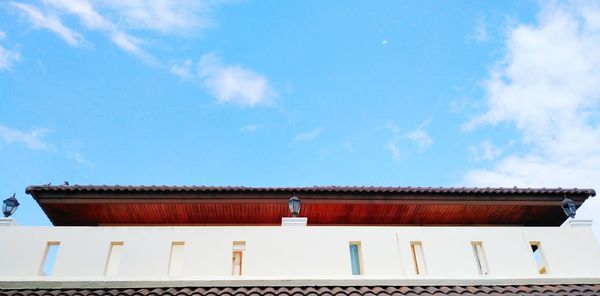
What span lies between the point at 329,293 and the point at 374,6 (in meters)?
10.5

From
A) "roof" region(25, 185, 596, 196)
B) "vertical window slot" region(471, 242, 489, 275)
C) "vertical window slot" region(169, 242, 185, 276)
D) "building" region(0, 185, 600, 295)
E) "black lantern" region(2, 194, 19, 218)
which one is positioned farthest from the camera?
"roof" region(25, 185, 596, 196)

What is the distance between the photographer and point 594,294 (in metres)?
5.12

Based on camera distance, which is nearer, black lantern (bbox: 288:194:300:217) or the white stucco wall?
the white stucco wall

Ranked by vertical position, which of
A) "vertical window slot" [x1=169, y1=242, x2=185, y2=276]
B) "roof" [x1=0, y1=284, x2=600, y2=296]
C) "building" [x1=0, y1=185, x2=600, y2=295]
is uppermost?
"vertical window slot" [x1=169, y1=242, x2=185, y2=276]

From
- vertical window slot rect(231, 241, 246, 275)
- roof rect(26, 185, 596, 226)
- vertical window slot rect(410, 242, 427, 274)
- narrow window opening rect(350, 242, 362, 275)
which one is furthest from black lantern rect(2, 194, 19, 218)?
vertical window slot rect(410, 242, 427, 274)

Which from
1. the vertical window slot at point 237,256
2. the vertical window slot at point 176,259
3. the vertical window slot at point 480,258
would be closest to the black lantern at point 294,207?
the vertical window slot at point 237,256

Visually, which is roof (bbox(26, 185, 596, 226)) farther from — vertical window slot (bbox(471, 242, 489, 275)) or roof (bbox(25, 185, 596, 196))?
vertical window slot (bbox(471, 242, 489, 275))

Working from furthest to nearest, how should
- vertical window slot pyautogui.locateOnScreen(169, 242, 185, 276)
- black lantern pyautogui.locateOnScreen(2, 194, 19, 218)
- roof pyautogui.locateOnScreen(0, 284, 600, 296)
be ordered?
vertical window slot pyautogui.locateOnScreen(169, 242, 185, 276)
black lantern pyautogui.locateOnScreen(2, 194, 19, 218)
roof pyautogui.locateOnScreen(0, 284, 600, 296)

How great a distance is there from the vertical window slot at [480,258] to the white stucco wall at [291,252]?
0.09 metres

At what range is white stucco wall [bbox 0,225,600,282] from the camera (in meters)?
5.22

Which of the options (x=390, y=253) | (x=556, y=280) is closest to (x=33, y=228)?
(x=390, y=253)

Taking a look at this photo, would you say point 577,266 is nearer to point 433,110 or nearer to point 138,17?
point 433,110

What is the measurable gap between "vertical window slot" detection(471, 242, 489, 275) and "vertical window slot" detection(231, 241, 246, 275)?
2.98 m

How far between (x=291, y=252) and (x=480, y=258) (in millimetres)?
2581
